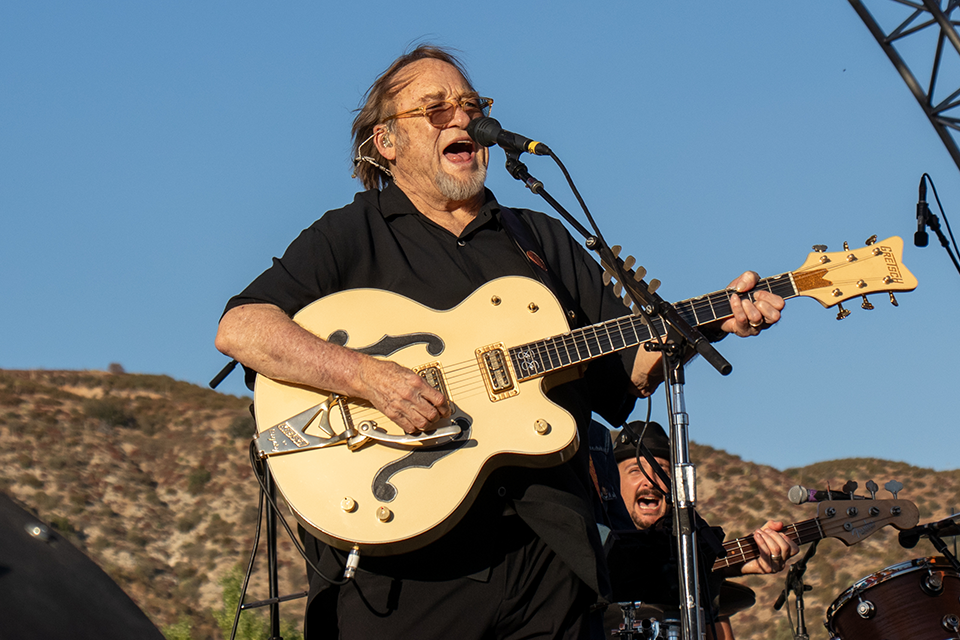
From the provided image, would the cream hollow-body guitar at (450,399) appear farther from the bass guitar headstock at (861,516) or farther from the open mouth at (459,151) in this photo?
the bass guitar headstock at (861,516)

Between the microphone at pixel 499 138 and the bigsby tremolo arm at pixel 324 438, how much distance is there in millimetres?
947

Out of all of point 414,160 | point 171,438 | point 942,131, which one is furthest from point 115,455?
point 414,160

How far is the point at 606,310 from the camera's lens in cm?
371

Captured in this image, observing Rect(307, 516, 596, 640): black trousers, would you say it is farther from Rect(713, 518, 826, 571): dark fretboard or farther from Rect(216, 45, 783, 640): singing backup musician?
Rect(713, 518, 826, 571): dark fretboard

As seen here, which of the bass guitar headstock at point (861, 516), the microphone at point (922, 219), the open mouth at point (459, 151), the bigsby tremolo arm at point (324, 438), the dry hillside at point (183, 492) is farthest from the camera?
the dry hillside at point (183, 492)

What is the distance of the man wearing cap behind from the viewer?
18.7ft

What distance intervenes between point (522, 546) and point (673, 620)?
2508 mm

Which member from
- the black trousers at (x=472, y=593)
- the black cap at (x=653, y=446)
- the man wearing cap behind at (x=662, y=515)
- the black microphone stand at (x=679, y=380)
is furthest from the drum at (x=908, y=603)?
the black microphone stand at (x=679, y=380)

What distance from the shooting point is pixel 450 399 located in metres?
3.32

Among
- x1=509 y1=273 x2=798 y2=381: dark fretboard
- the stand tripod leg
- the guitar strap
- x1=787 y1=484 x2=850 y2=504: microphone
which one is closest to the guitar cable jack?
the stand tripod leg

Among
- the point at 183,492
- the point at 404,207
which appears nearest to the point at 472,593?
the point at 404,207

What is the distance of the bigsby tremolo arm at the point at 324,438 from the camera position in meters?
3.17

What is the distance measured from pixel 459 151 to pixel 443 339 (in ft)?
2.91

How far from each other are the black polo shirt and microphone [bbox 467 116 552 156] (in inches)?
13.1
